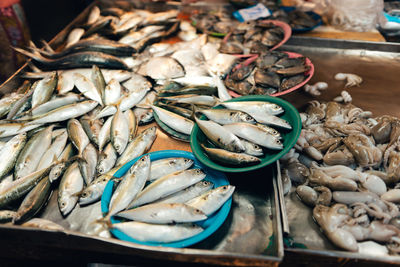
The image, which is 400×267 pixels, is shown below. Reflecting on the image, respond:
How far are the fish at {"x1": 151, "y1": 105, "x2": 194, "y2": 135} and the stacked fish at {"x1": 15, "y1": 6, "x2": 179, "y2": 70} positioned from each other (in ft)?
3.50

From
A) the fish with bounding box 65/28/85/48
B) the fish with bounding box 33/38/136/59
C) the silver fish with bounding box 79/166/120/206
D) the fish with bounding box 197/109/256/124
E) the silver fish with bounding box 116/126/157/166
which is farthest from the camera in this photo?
the fish with bounding box 65/28/85/48

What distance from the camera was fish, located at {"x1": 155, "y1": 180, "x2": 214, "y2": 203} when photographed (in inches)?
69.2

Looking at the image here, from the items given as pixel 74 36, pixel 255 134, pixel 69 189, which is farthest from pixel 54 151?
pixel 74 36

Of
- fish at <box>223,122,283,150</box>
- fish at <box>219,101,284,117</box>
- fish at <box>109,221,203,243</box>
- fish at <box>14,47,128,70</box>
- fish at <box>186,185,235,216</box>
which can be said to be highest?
fish at <box>14,47,128,70</box>

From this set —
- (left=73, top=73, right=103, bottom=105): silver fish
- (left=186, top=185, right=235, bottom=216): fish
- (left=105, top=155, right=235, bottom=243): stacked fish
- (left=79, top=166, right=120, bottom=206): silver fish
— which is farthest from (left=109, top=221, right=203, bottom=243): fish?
(left=73, top=73, right=103, bottom=105): silver fish

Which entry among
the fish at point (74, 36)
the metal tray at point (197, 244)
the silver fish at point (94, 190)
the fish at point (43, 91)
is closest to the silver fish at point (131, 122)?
the silver fish at point (94, 190)

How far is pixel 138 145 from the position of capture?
2172 mm

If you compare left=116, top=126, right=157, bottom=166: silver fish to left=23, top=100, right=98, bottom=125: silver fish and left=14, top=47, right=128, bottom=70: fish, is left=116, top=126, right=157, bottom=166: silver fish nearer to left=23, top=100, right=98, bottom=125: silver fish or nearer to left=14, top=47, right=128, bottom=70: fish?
left=23, top=100, right=98, bottom=125: silver fish

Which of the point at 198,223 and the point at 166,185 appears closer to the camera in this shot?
the point at 198,223

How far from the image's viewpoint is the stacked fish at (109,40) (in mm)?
3012

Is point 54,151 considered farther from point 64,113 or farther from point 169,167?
point 169,167

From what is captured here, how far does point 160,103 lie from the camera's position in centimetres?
248

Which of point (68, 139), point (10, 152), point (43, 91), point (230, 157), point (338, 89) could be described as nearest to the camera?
point (230, 157)

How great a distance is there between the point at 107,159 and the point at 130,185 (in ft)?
1.41
